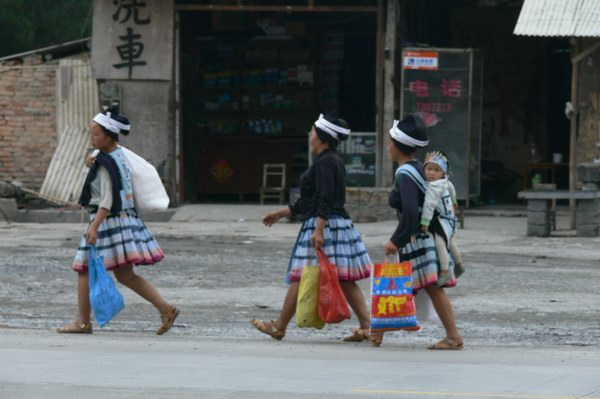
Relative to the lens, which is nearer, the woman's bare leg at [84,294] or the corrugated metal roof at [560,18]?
the woman's bare leg at [84,294]

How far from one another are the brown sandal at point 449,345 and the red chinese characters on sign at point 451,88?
1208cm

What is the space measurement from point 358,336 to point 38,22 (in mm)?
25317

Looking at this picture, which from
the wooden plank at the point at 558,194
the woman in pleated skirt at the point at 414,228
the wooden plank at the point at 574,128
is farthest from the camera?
the wooden plank at the point at 574,128

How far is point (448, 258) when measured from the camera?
1020 centimetres

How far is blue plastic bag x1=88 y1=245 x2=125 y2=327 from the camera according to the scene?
10.9 meters

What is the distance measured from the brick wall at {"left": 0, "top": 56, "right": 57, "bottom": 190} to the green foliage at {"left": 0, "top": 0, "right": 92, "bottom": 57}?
25.0 ft

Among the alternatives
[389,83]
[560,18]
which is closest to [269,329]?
[560,18]

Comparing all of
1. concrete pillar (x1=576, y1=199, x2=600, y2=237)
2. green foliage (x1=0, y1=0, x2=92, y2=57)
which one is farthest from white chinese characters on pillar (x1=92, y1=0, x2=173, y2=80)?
green foliage (x1=0, y1=0, x2=92, y2=57)

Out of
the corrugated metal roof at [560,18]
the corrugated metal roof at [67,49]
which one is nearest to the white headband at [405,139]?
the corrugated metal roof at [560,18]

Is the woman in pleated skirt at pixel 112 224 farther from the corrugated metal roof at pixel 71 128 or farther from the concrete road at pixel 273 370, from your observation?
the corrugated metal roof at pixel 71 128

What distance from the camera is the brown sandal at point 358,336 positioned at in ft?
35.3

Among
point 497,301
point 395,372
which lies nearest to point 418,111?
point 497,301

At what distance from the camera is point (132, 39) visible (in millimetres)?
22750

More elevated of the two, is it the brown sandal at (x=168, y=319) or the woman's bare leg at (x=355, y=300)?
the woman's bare leg at (x=355, y=300)
